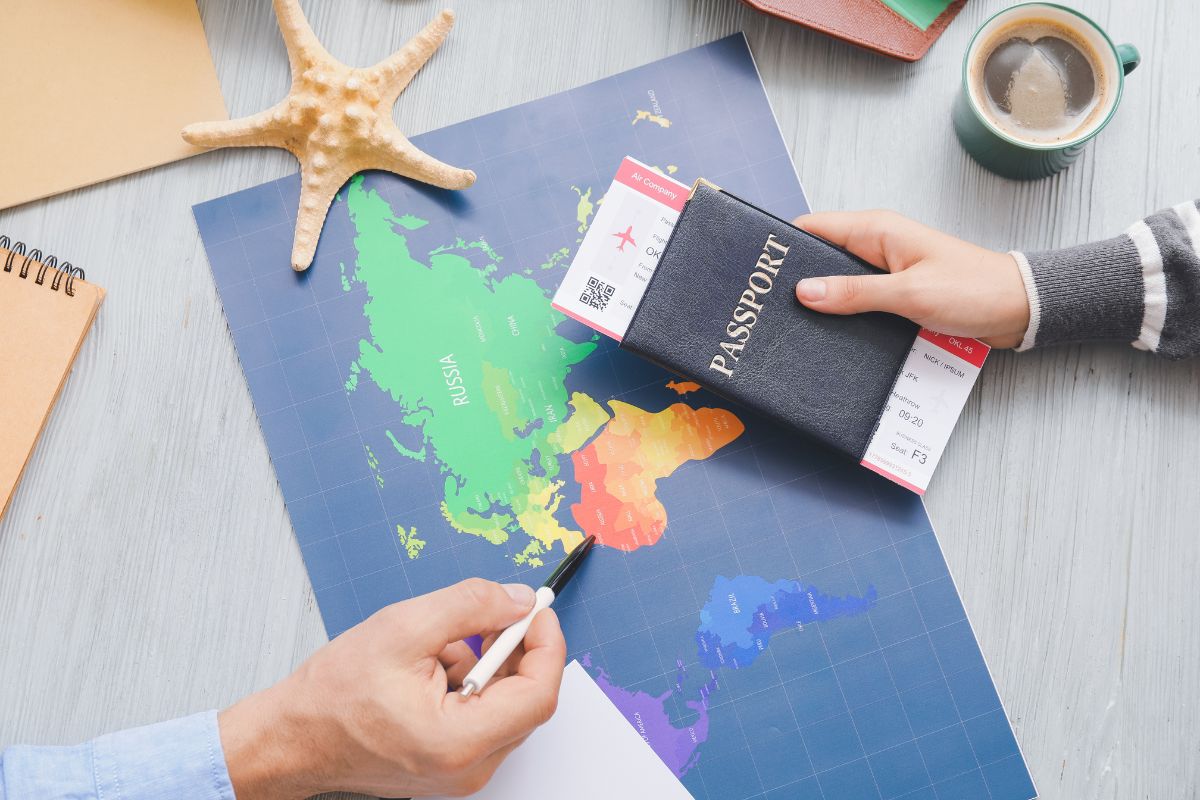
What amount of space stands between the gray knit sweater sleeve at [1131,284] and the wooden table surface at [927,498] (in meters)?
0.06

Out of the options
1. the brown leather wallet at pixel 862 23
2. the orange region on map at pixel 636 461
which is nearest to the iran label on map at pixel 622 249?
the orange region on map at pixel 636 461

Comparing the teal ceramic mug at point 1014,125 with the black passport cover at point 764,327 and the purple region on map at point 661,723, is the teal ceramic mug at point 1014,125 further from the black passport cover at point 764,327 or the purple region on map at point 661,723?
the purple region on map at point 661,723

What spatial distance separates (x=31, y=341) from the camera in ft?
3.37

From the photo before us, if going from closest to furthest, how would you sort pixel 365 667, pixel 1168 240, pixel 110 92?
pixel 365 667 < pixel 1168 240 < pixel 110 92

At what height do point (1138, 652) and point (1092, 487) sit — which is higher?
point (1092, 487)

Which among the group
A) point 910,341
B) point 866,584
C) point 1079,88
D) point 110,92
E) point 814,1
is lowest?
point 866,584

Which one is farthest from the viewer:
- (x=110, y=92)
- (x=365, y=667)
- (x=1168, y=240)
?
(x=110, y=92)

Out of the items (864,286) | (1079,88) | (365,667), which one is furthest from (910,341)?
(365,667)

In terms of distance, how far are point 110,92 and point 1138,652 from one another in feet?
4.53

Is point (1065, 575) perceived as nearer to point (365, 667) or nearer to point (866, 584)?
point (866, 584)

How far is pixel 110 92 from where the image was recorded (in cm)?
105

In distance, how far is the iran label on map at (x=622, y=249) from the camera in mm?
960

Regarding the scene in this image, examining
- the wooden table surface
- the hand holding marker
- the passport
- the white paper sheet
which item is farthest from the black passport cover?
the white paper sheet

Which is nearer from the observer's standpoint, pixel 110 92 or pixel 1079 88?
pixel 1079 88
